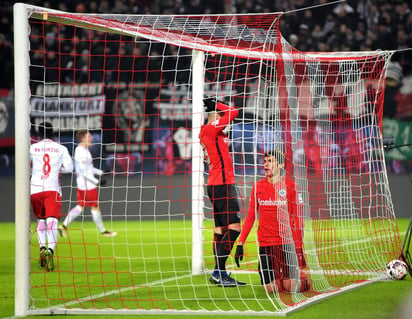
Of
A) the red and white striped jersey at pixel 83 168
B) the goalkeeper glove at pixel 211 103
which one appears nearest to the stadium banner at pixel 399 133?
the red and white striped jersey at pixel 83 168

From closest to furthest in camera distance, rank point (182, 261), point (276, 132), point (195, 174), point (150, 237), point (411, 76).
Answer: point (276, 132), point (195, 174), point (182, 261), point (150, 237), point (411, 76)

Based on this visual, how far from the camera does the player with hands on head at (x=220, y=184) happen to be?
7.72 metres

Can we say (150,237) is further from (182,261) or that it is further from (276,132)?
(276,132)

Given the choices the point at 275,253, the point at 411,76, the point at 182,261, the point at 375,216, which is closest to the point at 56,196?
the point at 182,261

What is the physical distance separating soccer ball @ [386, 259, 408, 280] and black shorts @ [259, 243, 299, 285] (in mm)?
1397

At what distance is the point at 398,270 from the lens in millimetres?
7879

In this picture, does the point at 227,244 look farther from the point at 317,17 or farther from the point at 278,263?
the point at 317,17

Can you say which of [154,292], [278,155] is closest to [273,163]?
[278,155]

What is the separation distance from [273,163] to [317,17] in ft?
46.1

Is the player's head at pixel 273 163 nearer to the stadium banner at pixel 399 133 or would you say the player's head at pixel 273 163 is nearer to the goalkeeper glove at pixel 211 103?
the goalkeeper glove at pixel 211 103

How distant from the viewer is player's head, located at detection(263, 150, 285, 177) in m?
7.11

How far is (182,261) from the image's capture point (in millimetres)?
10398

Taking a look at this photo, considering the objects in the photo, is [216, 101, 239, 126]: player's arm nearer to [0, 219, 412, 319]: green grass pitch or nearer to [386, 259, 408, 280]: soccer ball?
[0, 219, 412, 319]: green grass pitch

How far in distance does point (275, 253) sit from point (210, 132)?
144 centimetres
